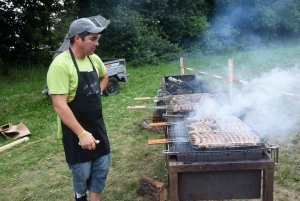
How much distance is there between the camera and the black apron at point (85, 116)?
286 centimetres

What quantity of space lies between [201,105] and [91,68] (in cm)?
221

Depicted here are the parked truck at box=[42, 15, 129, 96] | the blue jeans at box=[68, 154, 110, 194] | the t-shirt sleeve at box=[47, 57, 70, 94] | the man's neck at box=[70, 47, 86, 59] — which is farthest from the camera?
the parked truck at box=[42, 15, 129, 96]

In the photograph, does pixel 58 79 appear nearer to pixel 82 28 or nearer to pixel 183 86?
pixel 82 28

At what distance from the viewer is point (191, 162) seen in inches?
114

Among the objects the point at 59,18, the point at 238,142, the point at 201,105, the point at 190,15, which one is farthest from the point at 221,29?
the point at 238,142

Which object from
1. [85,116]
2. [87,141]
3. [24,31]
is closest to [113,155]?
[85,116]

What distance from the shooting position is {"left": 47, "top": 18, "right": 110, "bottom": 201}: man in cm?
269

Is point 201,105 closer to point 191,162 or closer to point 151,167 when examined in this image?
point 151,167

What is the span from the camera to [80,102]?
288 centimetres

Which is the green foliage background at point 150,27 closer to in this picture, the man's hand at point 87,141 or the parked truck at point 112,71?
the parked truck at point 112,71

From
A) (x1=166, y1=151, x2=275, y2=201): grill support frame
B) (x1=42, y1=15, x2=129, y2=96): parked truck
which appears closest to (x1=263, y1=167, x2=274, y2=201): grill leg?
(x1=166, y1=151, x2=275, y2=201): grill support frame

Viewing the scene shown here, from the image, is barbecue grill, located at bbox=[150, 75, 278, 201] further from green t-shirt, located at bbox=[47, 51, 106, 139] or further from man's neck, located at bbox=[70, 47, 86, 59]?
man's neck, located at bbox=[70, 47, 86, 59]

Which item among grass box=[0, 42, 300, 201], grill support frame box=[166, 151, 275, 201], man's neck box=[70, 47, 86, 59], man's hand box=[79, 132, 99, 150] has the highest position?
man's neck box=[70, 47, 86, 59]

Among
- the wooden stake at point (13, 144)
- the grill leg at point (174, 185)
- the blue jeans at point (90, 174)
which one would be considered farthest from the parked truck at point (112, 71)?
the grill leg at point (174, 185)
